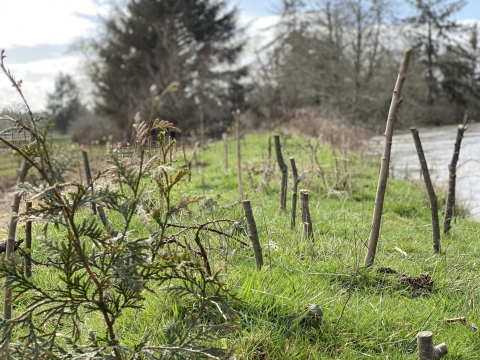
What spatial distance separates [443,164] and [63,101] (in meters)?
44.2

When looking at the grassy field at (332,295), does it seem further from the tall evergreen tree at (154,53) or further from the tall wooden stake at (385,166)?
the tall evergreen tree at (154,53)

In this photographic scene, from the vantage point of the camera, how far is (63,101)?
161 ft

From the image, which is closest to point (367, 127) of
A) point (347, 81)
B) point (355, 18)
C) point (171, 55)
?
point (347, 81)

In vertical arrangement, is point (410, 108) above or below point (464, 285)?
above

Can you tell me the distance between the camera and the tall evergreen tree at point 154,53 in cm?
2789

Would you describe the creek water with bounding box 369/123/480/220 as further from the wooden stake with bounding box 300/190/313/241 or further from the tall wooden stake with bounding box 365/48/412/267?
the tall wooden stake with bounding box 365/48/412/267

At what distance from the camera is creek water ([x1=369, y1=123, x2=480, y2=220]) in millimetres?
8205

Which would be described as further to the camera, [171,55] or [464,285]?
[171,55]

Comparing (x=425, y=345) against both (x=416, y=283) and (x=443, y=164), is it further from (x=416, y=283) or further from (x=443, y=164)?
(x=443, y=164)

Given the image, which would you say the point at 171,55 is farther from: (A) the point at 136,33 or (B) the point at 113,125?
Result: (B) the point at 113,125

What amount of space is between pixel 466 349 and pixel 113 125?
2784 cm

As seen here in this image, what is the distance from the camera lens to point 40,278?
10.9 ft

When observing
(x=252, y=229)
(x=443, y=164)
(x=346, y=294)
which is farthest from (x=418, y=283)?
(x=443, y=164)

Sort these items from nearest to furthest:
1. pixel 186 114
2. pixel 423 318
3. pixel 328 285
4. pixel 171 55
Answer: pixel 423 318
pixel 328 285
pixel 186 114
pixel 171 55
